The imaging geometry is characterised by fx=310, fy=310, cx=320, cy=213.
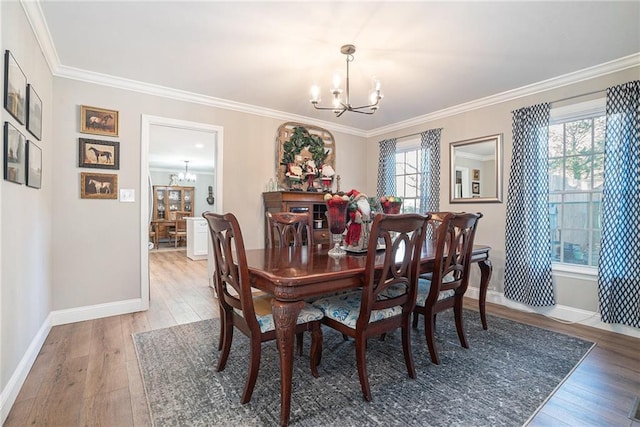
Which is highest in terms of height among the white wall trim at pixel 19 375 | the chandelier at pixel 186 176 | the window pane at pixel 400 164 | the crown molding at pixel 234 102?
the crown molding at pixel 234 102

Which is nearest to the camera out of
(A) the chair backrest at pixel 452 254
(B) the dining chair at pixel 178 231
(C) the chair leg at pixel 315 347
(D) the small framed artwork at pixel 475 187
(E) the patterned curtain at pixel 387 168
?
(C) the chair leg at pixel 315 347

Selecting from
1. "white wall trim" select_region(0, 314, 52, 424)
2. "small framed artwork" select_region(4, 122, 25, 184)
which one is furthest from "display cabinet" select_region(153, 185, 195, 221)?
"small framed artwork" select_region(4, 122, 25, 184)

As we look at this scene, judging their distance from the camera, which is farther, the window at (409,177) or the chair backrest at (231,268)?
the window at (409,177)

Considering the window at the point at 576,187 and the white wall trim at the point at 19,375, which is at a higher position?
A: the window at the point at 576,187

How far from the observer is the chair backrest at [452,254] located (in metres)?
2.04

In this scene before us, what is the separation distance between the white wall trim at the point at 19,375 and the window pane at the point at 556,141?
15.4ft

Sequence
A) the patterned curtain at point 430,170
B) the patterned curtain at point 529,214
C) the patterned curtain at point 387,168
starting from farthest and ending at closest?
the patterned curtain at point 387,168 < the patterned curtain at point 430,170 < the patterned curtain at point 529,214

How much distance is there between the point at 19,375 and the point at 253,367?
1.45 meters

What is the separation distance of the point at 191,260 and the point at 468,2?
6.31m

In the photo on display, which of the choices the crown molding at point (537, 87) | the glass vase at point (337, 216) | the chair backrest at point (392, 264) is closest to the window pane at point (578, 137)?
the crown molding at point (537, 87)

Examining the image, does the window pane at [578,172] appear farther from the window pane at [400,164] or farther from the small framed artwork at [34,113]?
the small framed artwork at [34,113]

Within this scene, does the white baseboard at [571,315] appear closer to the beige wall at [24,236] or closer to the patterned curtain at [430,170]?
the patterned curtain at [430,170]

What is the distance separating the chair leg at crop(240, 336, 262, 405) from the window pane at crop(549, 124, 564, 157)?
3480mm

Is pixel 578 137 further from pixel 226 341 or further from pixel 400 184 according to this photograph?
pixel 226 341
